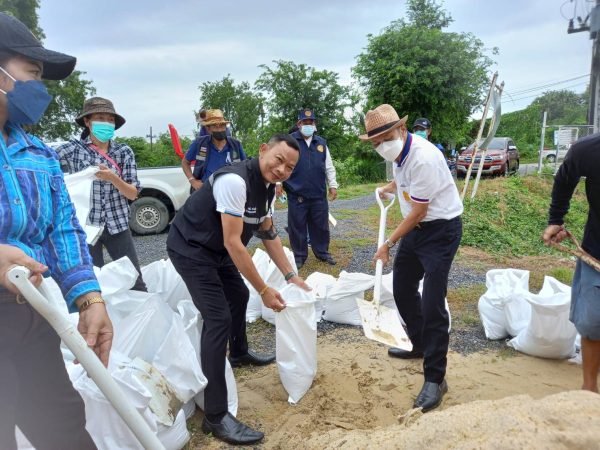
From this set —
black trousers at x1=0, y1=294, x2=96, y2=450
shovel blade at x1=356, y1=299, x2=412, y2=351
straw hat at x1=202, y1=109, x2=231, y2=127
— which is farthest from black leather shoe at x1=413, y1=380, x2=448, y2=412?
straw hat at x1=202, y1=109, x2=231, y2=127

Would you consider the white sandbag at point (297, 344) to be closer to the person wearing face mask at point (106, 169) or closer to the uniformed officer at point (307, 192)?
the person wearing face mask at point (106, 169)

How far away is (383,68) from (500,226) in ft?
34.0

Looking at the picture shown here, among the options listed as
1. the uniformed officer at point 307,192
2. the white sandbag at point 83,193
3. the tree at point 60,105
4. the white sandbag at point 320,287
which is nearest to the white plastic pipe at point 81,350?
the white sandbag at point 83,193

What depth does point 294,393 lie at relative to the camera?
2770 millimetres

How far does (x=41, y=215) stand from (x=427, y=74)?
53.8ft

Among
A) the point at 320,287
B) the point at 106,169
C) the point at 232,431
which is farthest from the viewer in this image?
the point at 320,287

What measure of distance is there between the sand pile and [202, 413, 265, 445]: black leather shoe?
1.04 m

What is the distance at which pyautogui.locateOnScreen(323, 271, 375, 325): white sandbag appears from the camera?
3.88 meters

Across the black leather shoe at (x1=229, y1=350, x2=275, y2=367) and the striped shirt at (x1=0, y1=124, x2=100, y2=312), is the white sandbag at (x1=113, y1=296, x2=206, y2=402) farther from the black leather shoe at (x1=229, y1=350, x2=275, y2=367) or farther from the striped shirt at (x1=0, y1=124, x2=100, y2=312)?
the striped shirt at (x1=0, y1=124, x2=100, y2=312)

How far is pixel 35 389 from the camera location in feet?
4.87

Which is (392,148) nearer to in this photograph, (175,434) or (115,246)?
(175,434)

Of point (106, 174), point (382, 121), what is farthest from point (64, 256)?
point (382, 121)

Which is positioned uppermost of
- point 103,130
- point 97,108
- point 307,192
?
point 97,108

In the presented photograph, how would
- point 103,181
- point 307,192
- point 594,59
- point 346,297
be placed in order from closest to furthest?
1. point 103,181
2. point 346,297
3. point 307,192
4. point 594,59
